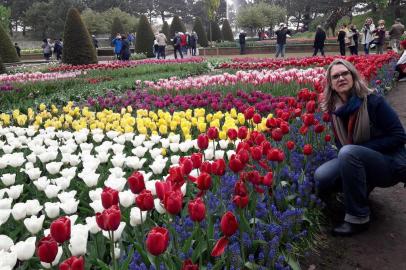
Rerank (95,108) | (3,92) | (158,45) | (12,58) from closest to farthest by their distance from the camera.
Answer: (95,108), (3,92), (158,45), (12,58)

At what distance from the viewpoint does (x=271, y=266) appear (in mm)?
2414

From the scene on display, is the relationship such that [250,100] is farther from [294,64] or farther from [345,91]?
[294,64]

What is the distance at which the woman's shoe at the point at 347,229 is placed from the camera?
10.6 ft

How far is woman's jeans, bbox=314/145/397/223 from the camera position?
3146mm

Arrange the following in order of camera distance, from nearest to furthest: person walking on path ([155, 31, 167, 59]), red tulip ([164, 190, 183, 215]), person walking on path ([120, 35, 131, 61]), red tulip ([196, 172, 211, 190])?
red tulip ([164, 190, 183, 215]) → red tulip ([196, 172, 211, 190]) → person walking on path ([120, 35, 131, 61]) → person walking on path ([155, 31, 167, 59])

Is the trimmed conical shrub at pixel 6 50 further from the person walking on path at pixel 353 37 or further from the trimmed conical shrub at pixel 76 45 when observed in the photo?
the person walking on path at pixel 353 37

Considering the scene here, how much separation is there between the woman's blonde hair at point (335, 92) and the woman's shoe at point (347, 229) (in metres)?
0.94

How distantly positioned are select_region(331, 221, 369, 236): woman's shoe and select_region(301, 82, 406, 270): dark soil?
0.04 meters

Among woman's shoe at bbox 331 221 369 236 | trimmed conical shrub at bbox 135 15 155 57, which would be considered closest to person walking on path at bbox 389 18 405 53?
trimmed conical shrub at bbox 135 15 155 57

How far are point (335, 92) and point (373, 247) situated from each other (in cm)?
125

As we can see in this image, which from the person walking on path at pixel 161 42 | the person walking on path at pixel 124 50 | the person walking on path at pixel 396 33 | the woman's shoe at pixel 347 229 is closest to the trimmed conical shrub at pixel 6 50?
the person walking on path at pixel 124 50

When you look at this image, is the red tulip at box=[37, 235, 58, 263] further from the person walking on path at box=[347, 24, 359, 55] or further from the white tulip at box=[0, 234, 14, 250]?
the person walking on path at box=[347, 24, 359, 55]

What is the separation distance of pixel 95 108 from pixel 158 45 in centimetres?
1708

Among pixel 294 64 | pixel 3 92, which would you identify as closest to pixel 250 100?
pixel 294 64
